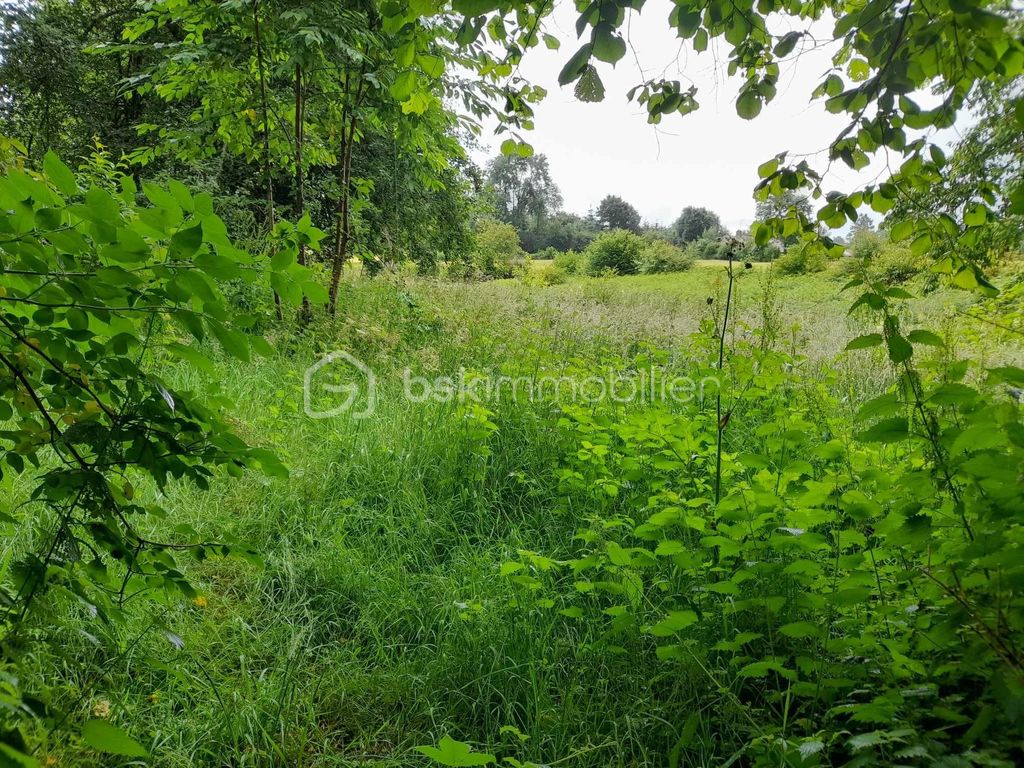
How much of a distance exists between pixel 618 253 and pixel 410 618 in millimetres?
21600

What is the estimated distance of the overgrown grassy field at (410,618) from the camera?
1687mm

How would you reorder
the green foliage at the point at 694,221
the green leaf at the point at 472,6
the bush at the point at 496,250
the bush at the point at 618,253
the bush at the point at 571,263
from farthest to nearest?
the green foliage at the point at 694,221, the bush at the point at 571,263, the bush at the point at 618,253, the bush at the point at 496,250, the green leaf at the point at 472,6

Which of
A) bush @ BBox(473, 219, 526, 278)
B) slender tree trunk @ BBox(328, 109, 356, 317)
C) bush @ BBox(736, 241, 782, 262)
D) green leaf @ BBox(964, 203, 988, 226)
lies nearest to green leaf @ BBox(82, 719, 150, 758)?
bush @ BBox(736, 241, 782, 262)

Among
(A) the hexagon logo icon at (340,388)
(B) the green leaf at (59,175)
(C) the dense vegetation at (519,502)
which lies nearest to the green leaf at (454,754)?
(C) the dense vegetation at (519,502)

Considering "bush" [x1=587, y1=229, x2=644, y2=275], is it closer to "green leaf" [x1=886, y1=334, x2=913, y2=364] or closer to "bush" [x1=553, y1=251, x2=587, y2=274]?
"bush" [x1=553, y1=251, x2=587, y2=274]

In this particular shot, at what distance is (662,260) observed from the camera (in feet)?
63.3

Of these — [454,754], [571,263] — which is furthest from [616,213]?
[454,754]

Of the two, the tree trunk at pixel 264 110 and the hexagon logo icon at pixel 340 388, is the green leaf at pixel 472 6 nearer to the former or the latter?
the hexagon logo icon at pixel 340 388

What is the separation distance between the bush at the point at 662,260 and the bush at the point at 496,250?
185 inches

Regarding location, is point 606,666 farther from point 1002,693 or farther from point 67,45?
point 67,45

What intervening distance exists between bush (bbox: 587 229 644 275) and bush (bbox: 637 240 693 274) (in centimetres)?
77

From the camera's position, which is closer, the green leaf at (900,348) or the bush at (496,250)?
the green leaf at (900,348)

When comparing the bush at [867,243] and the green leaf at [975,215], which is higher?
the bush at [867,243]

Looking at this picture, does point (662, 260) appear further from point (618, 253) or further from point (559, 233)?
point (559, 233)
